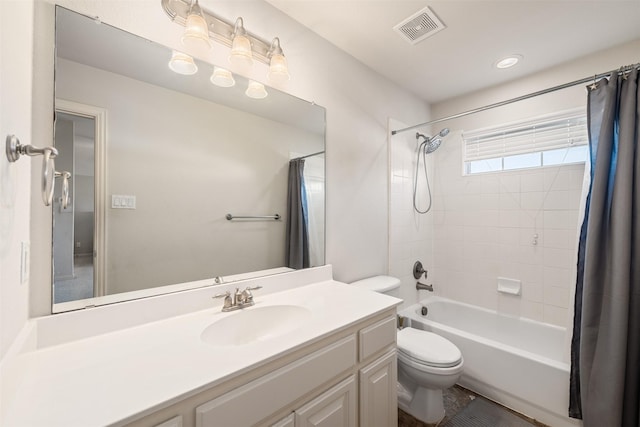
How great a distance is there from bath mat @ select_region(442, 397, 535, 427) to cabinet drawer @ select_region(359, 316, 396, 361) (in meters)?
0.90

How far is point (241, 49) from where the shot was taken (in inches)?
48.6

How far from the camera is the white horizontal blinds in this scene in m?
2.00

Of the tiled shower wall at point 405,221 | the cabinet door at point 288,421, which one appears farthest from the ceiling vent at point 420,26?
the cabinet door at point 288,421

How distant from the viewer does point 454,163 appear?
104 inches

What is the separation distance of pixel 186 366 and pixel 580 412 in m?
2.15

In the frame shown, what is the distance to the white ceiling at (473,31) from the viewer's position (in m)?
1.45

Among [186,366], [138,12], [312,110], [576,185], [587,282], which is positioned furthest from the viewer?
[576,185]

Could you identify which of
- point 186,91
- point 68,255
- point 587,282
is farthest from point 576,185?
point 68,255

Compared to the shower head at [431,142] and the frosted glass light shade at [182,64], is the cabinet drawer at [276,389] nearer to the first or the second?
the frosted glass light shade at [182,64]

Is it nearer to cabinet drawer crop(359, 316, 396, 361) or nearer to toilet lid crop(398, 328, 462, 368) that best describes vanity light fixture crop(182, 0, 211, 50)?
cabinet drawer crop(359, 316, 396, 361)

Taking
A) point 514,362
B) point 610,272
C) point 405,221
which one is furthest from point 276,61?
point 514,362

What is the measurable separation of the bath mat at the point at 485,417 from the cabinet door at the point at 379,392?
2.21 ft

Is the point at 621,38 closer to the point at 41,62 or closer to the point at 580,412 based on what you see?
the point at 580,412

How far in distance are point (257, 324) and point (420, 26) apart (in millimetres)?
1968
